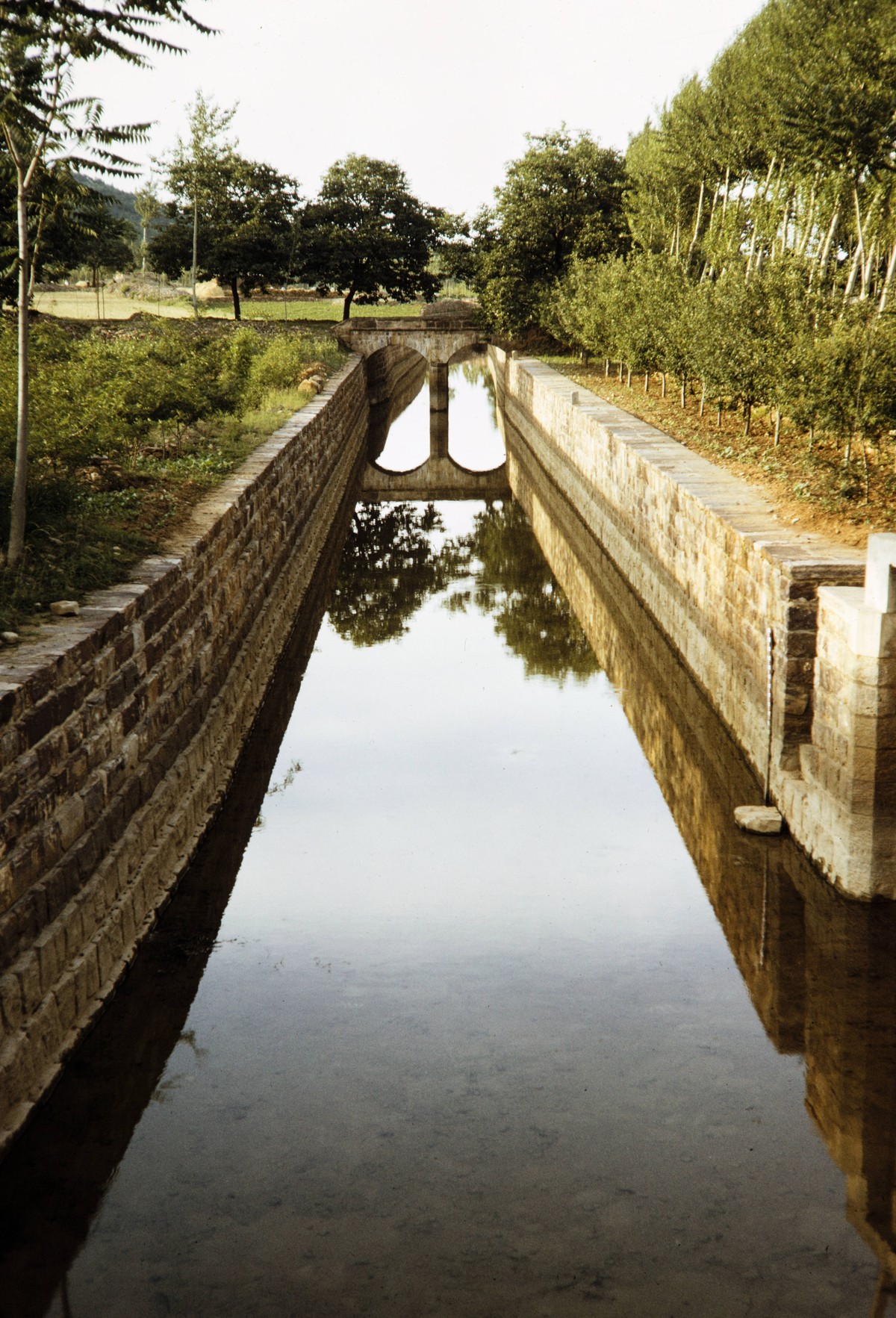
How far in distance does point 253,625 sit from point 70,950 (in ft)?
19.8

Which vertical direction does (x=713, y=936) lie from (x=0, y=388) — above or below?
below

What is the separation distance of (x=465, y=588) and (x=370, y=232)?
99.0 feet

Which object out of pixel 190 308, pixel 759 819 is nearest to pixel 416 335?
pixel 190 308

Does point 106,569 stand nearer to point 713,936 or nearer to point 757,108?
point 713,936

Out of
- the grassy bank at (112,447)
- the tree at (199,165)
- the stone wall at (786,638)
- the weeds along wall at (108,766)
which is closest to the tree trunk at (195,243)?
the tree at (199,165)

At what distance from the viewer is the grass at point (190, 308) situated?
42.4 metres

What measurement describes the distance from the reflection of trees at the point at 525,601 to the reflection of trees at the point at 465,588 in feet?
0.04

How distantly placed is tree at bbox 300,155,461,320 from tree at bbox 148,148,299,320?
109cm

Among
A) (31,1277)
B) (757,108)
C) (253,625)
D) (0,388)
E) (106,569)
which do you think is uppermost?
(757,108)

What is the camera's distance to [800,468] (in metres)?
12.0

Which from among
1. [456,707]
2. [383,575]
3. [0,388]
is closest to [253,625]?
[456,707]

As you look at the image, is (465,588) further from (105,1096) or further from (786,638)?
(105,1096)

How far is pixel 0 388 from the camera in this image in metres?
9.53

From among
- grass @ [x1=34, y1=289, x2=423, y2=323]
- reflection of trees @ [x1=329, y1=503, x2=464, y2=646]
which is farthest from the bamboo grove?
grass @ [x1=34, y1=289, x2=423, y2=323]
